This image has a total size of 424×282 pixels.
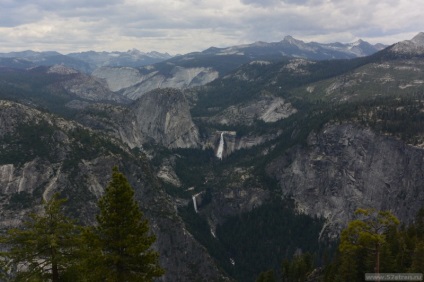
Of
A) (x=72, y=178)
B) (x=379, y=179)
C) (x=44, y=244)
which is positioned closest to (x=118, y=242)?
(x=44, y=244)

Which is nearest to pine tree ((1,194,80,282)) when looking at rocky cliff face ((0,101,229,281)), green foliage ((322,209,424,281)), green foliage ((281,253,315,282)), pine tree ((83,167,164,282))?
pine tree ((83,167,164,282))

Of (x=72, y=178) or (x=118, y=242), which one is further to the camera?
(x=72, y=178)

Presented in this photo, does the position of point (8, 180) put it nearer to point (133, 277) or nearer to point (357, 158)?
point (133, 277)

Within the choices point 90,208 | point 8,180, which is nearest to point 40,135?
point 8,180

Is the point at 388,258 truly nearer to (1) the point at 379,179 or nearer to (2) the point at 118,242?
(2) the point at 118,242

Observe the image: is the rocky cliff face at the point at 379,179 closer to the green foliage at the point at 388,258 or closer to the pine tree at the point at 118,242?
the green foliage at the point at 388,258

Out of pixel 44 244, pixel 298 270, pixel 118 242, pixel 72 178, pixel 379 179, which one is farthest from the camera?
pixel 379 179
